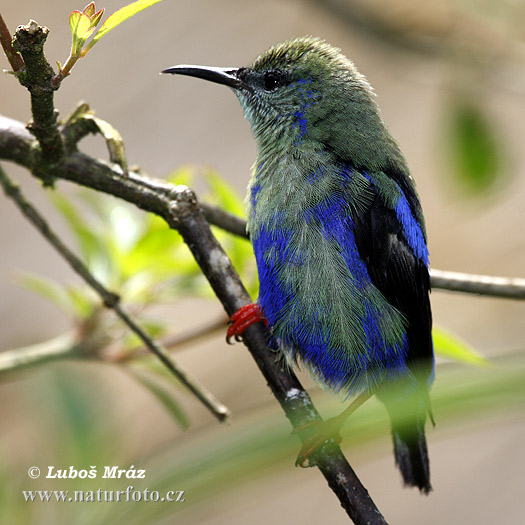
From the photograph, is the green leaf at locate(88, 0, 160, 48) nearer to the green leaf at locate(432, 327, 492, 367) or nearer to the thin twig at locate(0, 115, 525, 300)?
the thin twig at locate(0, 115, 525, 300)

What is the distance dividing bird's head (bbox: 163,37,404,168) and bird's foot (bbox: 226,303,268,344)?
0.77m

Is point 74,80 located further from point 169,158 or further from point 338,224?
point 338,224

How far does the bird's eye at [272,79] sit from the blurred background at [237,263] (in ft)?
1.90

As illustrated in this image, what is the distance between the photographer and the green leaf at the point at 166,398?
2.60 metres

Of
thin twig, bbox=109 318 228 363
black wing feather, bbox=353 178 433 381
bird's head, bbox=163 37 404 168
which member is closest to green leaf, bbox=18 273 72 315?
thin twig, bbox=109 318 228 363

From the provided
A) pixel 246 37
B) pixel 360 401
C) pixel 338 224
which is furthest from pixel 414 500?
pixel 246 37

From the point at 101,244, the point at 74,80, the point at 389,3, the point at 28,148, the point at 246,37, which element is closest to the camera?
the point at 28,148

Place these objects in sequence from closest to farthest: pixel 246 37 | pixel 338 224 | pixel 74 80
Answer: pixel 338 224 → pixel 74 80 → pixel 246 37

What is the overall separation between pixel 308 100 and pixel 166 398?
1468 millimetres

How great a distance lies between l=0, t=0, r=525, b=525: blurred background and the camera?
26.1 inches

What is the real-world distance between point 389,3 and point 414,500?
485 cm

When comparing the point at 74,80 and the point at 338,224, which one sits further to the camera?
the point at 74,80

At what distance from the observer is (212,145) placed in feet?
28.3

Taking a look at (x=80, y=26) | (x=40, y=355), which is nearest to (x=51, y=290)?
(x=40, y=355)
